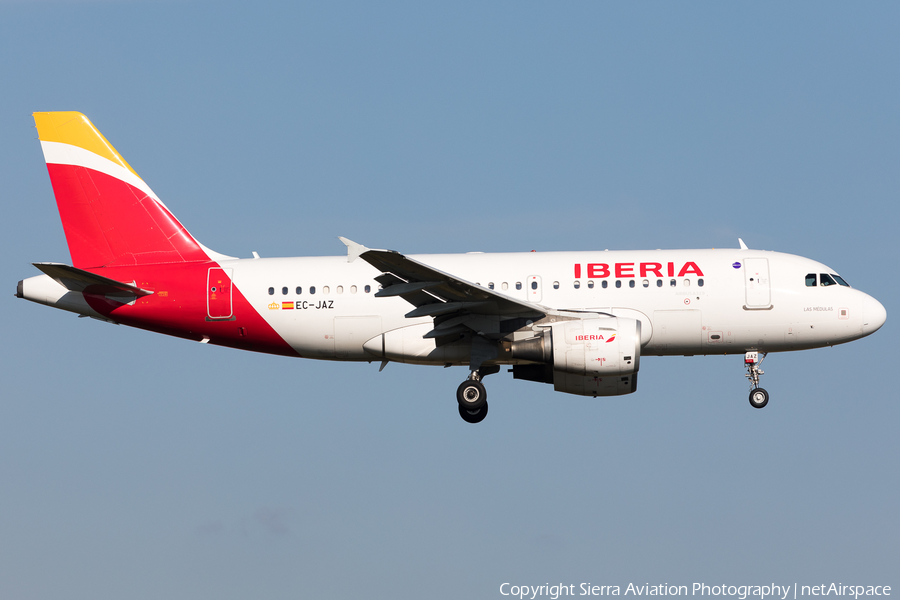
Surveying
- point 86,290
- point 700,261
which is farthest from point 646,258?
point 86,290

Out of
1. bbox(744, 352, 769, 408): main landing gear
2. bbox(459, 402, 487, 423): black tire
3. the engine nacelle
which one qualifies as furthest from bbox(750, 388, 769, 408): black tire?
bbox(459, 402, 487, 423): black tire

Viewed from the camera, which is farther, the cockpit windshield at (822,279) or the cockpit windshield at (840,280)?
the cockpit windshield at (840,280)

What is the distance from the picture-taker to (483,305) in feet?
88.2

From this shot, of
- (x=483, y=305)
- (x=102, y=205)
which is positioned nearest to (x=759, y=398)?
(x=483, y=305)

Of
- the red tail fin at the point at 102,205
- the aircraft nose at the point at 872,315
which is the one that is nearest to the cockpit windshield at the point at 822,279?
the aircraft nose at the point at 872,315

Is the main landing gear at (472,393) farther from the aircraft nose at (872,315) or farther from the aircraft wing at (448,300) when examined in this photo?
the aircraft nose at (872,315)

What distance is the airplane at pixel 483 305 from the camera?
89.5 feet

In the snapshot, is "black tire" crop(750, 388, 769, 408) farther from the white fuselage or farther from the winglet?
the winglet

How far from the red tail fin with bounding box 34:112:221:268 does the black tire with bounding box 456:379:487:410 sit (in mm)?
9129

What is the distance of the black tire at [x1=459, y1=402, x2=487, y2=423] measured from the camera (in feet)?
95.9

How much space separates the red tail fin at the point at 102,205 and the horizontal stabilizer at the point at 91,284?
4.17 ft

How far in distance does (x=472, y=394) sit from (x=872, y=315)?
39.1 feet

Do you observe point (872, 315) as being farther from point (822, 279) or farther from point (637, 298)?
point (637, 298)

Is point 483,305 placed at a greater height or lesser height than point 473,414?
greater
